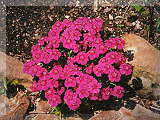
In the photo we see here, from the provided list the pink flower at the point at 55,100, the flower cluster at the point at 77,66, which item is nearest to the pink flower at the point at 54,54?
the flower cluster at the point at 77,66

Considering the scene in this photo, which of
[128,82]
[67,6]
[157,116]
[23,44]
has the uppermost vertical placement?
[67,6]

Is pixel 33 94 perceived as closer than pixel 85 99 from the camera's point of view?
No

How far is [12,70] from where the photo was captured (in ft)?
15.5

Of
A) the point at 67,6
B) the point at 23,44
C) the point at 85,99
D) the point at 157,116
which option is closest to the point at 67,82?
the point at 85,99

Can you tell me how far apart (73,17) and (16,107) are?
5.94ft

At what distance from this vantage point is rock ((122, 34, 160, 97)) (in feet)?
14.6

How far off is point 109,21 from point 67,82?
1.83 meters

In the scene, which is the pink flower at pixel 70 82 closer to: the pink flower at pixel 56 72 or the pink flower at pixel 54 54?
the pink flower at pixel 56 72

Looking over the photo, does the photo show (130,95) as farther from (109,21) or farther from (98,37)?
(109,21)

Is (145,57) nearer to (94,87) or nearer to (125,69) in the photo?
→ (125,69)

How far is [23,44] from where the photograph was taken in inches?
210

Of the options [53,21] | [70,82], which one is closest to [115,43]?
[70,82]

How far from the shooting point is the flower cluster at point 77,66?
398cm

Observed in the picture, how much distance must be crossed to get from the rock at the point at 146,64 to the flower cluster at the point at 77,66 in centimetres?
31
